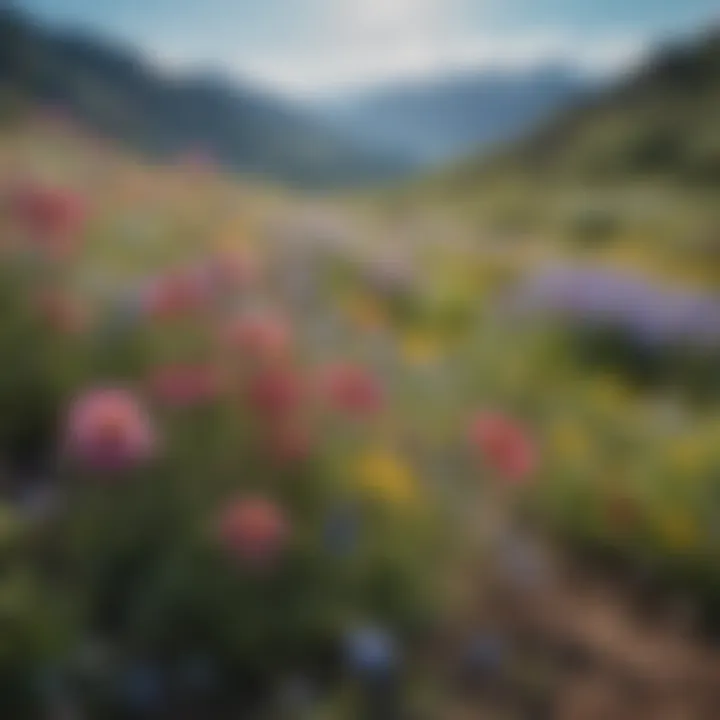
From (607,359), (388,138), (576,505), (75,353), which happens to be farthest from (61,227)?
(607,359)

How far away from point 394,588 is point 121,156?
4.02 ft

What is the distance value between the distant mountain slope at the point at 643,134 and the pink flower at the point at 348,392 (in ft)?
3.32

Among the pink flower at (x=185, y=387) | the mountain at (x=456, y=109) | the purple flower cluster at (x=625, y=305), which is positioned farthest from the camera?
the purple flower cluster at (x=625, y=305)

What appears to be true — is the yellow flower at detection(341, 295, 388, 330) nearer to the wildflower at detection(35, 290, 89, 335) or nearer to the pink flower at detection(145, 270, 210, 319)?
the pink flower at detection(145, 270, 210, 319)

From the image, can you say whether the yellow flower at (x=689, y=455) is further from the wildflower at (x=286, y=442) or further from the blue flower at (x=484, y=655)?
the wildflower at (x=286, y=442)

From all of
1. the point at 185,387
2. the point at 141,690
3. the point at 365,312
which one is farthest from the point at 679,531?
the point at 141,690

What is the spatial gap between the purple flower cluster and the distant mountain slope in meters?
0.37

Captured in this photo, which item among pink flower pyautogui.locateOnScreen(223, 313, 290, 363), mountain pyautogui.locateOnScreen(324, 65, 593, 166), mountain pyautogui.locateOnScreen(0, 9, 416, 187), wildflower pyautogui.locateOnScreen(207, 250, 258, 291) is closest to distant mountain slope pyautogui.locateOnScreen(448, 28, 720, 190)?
mountain pyautogui.locateOnScreen(324, 65, 593, 166)

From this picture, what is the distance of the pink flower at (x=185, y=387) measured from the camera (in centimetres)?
206

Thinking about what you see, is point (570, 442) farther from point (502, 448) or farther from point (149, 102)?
point (149, 102)

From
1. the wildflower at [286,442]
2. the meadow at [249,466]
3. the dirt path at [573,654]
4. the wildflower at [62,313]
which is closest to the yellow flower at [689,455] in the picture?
the meadow at [249,466]

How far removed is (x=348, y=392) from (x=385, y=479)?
190 mm

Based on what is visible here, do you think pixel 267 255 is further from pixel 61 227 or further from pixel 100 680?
pixel 100 680

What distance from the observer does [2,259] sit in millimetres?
2395
